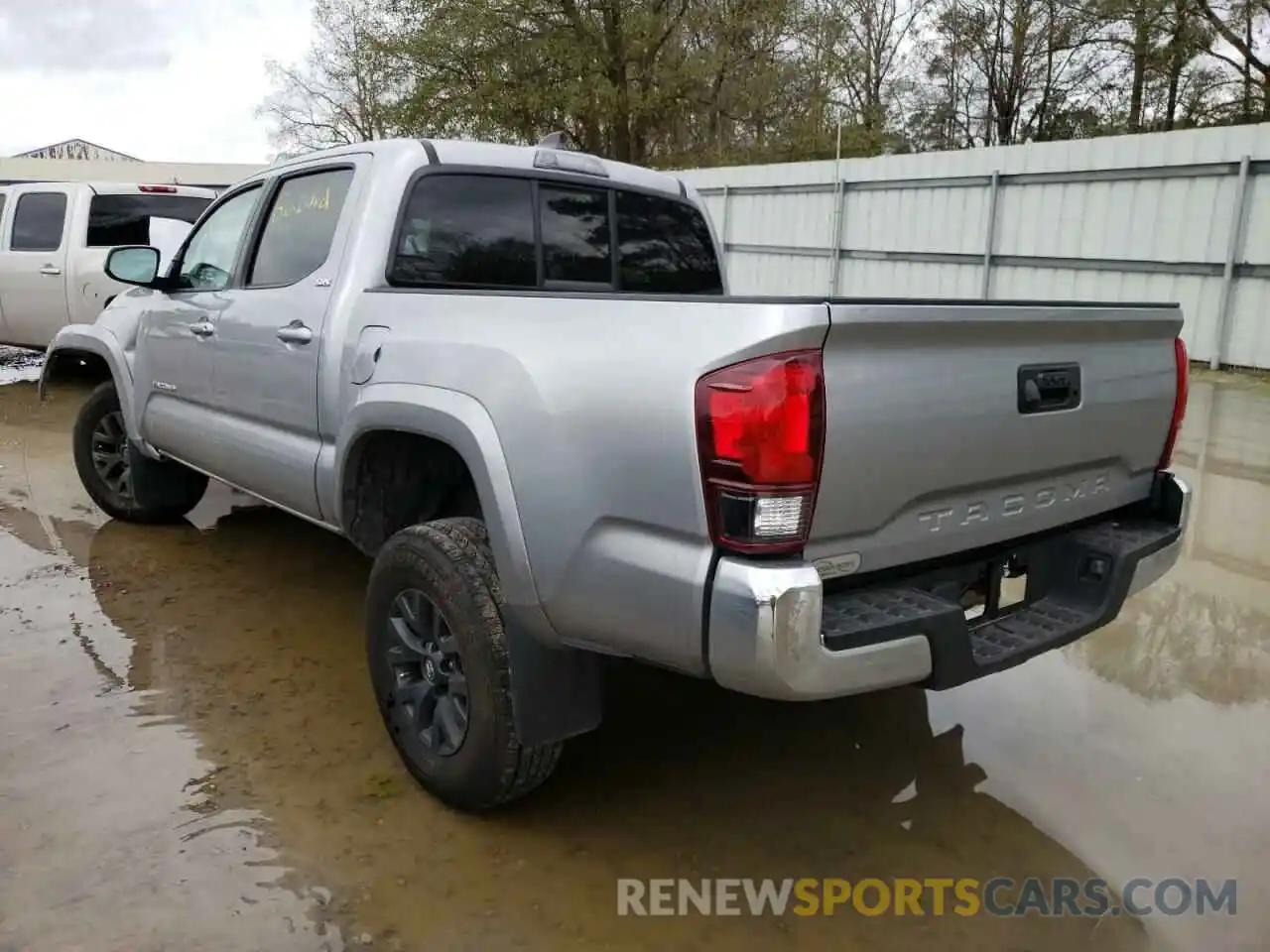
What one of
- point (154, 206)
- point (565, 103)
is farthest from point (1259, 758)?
point (565, 103)

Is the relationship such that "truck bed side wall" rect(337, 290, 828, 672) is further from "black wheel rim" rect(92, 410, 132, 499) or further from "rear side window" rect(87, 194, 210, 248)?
"rear side window" rect(87, 194, 210, 248)

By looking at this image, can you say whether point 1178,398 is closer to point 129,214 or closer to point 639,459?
point 639,459

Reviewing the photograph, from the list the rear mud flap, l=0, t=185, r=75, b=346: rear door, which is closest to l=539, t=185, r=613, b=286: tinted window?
the rear mud flap

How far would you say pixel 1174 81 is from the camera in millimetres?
19969

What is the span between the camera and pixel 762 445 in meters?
1.99

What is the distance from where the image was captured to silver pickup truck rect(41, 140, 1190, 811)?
2.02 metres

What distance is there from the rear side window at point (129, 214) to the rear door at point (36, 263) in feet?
1.02

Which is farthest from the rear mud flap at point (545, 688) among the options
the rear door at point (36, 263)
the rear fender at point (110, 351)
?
the rear door at point (36, 263)

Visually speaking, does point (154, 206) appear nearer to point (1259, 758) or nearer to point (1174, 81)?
point (1259, 758)

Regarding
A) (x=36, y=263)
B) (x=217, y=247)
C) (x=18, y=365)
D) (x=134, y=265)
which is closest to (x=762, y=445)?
(x=217, y=247)

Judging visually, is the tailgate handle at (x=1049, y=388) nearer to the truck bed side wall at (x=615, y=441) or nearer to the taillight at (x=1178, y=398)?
the taillight at (x=1178, y=398)

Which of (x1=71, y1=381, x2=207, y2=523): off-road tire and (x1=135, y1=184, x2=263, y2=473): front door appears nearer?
(x1=135, y1=184, x2=263, y2=473): front door

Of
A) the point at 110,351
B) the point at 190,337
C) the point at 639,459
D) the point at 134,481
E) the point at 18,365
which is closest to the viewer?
the point at 639,459

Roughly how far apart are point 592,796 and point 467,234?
1.93 m
